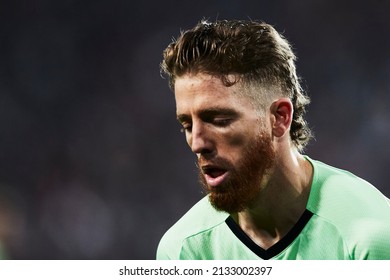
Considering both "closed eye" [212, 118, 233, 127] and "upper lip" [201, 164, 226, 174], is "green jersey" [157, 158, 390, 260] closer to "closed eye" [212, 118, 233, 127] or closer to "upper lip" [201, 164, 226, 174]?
"upper lip" [201, 164, 226, 174]

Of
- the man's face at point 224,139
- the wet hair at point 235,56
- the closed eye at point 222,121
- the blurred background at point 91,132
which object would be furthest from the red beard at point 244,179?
the blurred background at point 91,132

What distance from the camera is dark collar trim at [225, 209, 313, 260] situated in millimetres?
2451

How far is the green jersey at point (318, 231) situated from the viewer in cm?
231

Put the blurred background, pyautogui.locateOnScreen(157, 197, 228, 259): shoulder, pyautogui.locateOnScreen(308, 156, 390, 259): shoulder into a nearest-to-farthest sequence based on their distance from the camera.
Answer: pyautogui.locateOnScreen(308, 156, 390, 259): shoulder → pyautogui.locateOnScreen(157, 197, 228, 259): shoulder → the blurred background

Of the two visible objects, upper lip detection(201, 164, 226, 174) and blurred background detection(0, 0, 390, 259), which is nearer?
upper lip detection(201, 164, 226, 174)

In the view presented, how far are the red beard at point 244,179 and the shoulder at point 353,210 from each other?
0.68 feet

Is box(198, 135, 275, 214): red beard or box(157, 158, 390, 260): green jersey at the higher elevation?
box(198, 135, 275, 214): red beard

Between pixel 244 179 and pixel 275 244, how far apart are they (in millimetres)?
291

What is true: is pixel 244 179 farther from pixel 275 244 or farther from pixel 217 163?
pixel 275 244

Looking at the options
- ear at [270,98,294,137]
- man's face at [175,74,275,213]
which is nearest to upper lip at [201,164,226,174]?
man's face at [175,74,275,213]

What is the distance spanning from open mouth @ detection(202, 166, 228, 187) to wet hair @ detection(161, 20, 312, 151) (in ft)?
1.00

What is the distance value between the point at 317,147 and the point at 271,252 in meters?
2.17

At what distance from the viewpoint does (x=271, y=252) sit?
2.51 m

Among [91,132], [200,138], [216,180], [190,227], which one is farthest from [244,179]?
[91,132]
